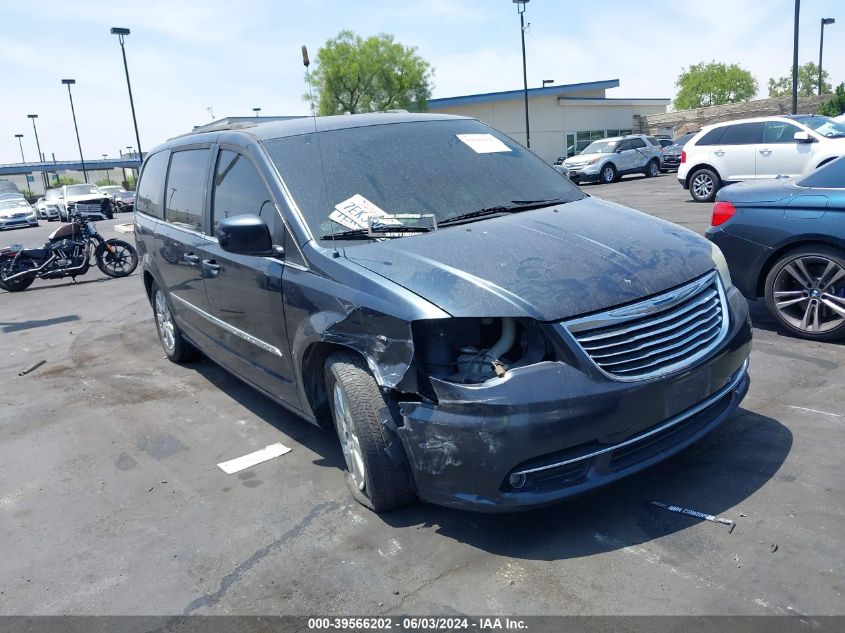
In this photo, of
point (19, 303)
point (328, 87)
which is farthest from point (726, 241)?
point (328, 87)

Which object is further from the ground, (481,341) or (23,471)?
(481,341)

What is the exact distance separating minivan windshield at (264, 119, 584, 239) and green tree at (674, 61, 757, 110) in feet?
339

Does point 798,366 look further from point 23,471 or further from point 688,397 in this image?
point 23,471

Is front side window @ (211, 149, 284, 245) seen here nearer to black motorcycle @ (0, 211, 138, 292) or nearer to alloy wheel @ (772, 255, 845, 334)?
alloy wheel @ (772, 255, 845, 334)

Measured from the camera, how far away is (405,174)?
4.07m

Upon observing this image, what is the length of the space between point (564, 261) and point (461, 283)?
1.66 ft

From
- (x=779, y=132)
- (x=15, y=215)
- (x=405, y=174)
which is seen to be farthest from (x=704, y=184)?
(x=15, y=215)

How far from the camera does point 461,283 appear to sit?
3049 millimetres

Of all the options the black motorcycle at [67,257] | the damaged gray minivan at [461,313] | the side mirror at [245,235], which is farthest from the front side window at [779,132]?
the side mirror at [245,235]

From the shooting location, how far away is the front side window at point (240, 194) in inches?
156

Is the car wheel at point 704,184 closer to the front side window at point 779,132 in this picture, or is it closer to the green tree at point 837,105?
the front side window at point 779,132

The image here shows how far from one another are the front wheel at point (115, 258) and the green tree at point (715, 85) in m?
98.1

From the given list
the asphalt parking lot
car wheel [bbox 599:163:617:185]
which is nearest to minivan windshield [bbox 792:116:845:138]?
the asphalt parking lot

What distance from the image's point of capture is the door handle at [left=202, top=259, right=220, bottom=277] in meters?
4.61
